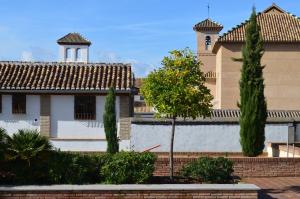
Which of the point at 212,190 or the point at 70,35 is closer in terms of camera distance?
the point at 212,190

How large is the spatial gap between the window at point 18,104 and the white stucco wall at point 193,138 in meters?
6.29

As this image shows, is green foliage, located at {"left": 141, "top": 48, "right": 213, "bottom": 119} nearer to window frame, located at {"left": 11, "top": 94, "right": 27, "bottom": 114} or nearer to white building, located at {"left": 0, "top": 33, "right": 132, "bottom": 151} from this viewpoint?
white building, located at {"left": 0, "top": 33, "right": 132, "bottom": 151}

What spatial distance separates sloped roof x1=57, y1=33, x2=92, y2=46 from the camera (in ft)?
173

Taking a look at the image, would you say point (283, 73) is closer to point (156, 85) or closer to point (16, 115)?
point (16, 115)

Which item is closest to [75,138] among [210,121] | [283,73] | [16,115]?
[16,115]

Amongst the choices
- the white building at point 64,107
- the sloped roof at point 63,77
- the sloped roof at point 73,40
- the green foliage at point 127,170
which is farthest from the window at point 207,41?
the green foliage at point 127,170

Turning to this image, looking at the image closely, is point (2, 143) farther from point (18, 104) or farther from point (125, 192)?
point (18, 104)

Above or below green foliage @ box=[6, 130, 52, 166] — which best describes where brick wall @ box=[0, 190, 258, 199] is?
below

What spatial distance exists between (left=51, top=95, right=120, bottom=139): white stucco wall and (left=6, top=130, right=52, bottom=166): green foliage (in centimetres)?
1530

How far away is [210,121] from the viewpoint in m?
26.8

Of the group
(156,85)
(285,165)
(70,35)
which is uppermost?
(70,35)

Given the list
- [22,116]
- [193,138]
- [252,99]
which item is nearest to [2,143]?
[252,99]

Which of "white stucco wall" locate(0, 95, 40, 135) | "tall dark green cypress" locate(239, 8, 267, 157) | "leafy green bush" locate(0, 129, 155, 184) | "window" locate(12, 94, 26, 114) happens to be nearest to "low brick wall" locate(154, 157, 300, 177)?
"tall dark green cypress" locate(239, 8, 267, 157)

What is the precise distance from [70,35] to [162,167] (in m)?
38.5
